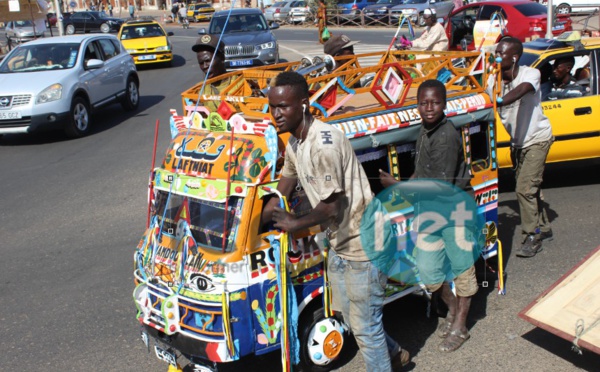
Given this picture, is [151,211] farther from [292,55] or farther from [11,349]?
[292,55]

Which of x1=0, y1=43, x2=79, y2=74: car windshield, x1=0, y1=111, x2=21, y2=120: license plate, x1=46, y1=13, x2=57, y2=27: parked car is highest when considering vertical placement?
x1=46, y1=13, x2=57, y2=27: parked car

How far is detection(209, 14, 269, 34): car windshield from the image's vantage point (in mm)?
19078

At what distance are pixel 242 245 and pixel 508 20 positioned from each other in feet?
50.9

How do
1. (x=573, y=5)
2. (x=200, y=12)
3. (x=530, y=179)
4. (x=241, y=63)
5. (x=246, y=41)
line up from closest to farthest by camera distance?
(x=530, y=179), (x=241, y=63), (x=246, y=41), (x=573, y=5), (x=200, y=12)

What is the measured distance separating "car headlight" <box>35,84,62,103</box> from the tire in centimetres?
972

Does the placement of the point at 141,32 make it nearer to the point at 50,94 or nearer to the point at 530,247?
the point at 50,94

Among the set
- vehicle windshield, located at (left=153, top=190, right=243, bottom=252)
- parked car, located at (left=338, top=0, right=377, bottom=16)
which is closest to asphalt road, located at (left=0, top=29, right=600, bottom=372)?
vehicle windshield, located at (left=153, top=190, right=243, bottom=252)

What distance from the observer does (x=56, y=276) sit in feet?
21.5

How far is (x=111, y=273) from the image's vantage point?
653 centimetres

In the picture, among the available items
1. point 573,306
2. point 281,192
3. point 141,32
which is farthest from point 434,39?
point 141,32

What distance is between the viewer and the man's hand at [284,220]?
146 inches

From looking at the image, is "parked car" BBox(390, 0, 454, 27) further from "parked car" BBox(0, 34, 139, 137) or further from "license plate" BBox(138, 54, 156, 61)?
"parked car" BBox(0, 34, 139, 137)

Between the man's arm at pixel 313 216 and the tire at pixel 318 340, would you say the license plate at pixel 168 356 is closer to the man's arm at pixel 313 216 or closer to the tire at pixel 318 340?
the tire at pixel 318 340

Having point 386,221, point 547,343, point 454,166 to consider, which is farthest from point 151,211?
point 547,343
